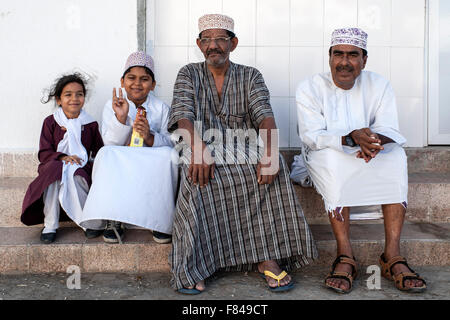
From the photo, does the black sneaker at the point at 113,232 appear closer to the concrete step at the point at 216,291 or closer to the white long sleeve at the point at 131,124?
the concrete step at the point at 216,291

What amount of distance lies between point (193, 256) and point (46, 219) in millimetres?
1148

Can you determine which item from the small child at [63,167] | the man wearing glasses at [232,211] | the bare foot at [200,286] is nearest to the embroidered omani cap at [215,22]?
the man wearing glasses at [232,211]

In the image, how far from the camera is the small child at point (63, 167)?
3.15 meters

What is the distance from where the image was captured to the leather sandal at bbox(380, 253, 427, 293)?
2773mm

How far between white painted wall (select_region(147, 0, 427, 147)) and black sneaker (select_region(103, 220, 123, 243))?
1.58 meters

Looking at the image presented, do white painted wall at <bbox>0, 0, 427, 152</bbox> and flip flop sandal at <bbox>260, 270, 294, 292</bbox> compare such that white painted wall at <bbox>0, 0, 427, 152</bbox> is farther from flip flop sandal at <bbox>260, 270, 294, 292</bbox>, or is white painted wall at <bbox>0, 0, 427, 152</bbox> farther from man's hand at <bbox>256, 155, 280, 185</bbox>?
flip flop sandal at <bbox>260, 270, 294, 292</bbox>

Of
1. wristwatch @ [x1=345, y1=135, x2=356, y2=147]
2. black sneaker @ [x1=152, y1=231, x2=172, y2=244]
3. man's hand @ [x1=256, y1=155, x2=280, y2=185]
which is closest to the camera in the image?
man's hand @ [x1=256, y1=155, x2=280, y2=185]

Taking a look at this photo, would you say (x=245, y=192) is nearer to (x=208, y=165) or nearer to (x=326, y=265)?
(x=208, y=165)

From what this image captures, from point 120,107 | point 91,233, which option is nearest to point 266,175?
point 120,107

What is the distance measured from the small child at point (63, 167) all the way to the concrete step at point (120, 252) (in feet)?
0.35

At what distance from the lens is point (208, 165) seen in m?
2.87

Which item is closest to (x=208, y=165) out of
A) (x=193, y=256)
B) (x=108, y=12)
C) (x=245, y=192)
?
(x=245, y=192)

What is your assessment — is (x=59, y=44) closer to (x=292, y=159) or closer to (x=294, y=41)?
(x=294, y=41)

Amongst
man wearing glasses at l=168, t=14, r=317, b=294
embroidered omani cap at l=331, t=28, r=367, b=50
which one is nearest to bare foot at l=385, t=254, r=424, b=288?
man wearing glasses at l=168, t=14, r=317, b=294
